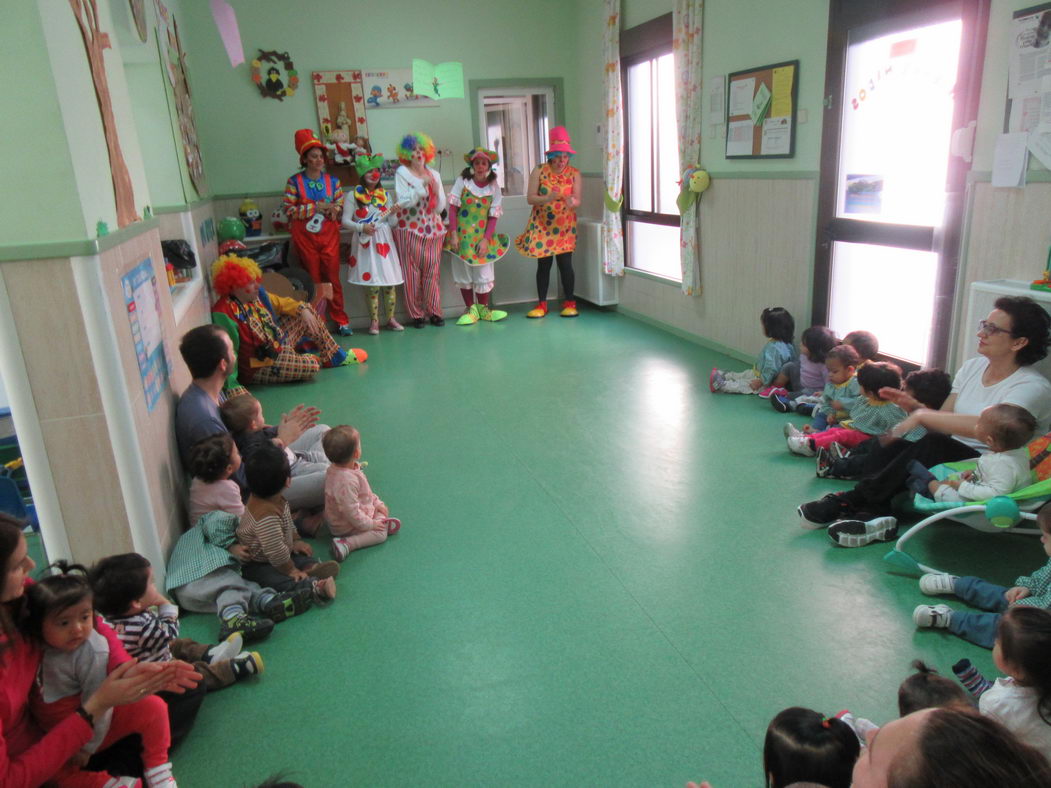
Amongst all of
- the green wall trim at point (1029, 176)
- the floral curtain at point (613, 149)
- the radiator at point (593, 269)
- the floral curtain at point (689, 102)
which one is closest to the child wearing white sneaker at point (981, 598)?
the green wall trim at point (1029, 176)

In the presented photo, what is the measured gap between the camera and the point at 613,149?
254 inches

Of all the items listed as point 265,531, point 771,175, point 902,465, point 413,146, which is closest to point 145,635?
point 265,531

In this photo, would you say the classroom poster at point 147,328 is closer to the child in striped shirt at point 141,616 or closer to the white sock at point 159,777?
the child in striped shirt at point 141,616

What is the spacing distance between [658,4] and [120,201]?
178 inches

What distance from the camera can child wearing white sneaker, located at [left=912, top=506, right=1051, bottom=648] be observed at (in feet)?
6.76

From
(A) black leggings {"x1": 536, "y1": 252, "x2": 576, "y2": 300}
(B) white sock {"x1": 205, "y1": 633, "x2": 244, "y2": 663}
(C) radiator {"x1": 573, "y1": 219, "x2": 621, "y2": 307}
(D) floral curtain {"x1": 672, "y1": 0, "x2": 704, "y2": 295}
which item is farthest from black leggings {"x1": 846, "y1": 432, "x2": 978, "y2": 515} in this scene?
(A) black leggings {"x1": 536, "y1": 252, "x2": 576, "y2": 300}

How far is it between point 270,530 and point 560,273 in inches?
197

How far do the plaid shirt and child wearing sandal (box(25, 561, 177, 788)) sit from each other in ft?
2.90

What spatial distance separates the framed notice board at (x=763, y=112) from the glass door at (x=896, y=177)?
0.32 m

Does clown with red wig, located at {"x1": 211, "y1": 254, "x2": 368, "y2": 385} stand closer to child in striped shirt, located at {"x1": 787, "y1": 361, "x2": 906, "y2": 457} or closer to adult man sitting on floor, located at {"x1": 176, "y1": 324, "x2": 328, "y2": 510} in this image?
adult man sitting on floor, located at {"x1": 176, "y1": 324, "x2": 328, "y2": 510}

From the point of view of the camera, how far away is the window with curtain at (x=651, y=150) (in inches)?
230

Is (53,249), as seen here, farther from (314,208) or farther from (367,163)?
(367,163)

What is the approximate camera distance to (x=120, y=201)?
2.62 meters

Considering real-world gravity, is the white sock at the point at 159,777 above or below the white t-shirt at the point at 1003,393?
below
